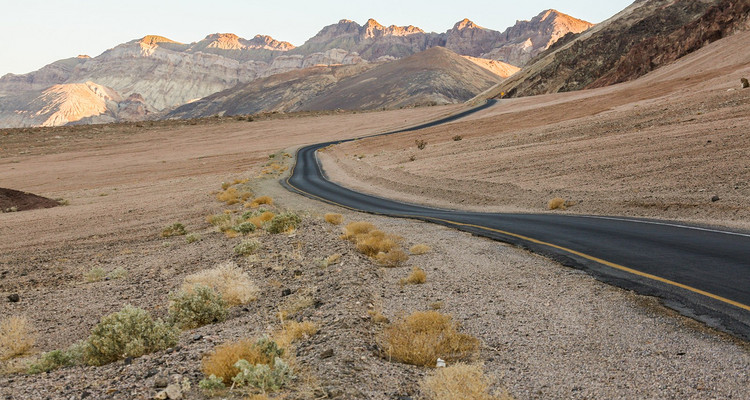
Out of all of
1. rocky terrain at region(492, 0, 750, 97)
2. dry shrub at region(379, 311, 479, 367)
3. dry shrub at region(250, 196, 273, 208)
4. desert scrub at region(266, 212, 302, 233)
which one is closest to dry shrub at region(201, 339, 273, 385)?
dry shrub at region(379, 311, 479, 367)

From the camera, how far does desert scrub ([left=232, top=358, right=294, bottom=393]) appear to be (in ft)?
19.3

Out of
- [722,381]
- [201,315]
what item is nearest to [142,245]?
[201,315]

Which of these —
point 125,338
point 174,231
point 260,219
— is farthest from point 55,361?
point 174,231

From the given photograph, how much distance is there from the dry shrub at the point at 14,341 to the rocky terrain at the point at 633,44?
93.1 m

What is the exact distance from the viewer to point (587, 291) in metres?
9.95

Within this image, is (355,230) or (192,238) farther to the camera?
(192,238)

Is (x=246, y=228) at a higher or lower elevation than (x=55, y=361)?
lower

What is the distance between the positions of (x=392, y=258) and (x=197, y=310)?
5439mm

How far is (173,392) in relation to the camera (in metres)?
5.90

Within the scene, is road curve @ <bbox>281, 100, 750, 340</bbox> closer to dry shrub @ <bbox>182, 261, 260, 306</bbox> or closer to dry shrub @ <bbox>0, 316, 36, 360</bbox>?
dry shrub @ <bbox>182, 261, 260, 306</bbox>

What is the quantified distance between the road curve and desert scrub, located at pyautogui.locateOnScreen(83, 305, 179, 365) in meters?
8.69

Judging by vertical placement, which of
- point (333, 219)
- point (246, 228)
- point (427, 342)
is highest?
point (427, 342)

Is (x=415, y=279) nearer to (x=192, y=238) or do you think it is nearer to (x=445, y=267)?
(x=445, y=267)

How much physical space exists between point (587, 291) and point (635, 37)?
115 m
